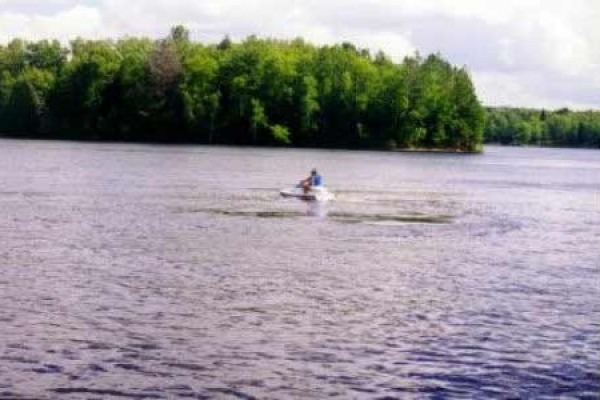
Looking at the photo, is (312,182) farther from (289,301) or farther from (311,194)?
(289,301)

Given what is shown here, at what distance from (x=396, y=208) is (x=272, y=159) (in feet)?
207

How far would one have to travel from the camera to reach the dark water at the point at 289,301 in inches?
788

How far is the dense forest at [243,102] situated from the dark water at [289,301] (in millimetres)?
112925

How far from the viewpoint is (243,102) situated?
170750mm

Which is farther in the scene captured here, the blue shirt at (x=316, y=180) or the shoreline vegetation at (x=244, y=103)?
the shoreline vegetation at (x=244, y=103)

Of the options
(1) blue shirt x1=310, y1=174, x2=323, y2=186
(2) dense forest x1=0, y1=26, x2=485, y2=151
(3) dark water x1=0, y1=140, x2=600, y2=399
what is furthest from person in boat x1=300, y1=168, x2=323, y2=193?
(2) dense forest x1=0, y1=26, x2=485, y2=151

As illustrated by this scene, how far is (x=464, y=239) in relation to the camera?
45.1 meters

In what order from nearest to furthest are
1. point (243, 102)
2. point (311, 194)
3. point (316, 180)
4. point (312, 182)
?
point (311, 194) < point (316, 180) < point (312, 182) < point (243, 102)

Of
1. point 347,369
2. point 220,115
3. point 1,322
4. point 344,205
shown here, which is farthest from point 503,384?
point 220,115

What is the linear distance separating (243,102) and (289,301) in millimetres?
144664

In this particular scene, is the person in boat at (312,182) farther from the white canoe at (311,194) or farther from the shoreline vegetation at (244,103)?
the shoreline vegetation at (244,103)

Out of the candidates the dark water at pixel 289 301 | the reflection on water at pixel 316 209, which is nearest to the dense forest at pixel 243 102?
the reflection on water at pixel 316 209

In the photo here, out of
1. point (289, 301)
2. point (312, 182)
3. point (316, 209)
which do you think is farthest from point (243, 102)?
point (289, 301)

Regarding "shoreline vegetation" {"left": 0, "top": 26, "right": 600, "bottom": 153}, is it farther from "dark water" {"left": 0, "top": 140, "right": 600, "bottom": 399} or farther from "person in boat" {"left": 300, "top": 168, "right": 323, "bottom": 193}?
"dark water" {"left": 0, "top": 140, "right": 600, "bottom": 399}
